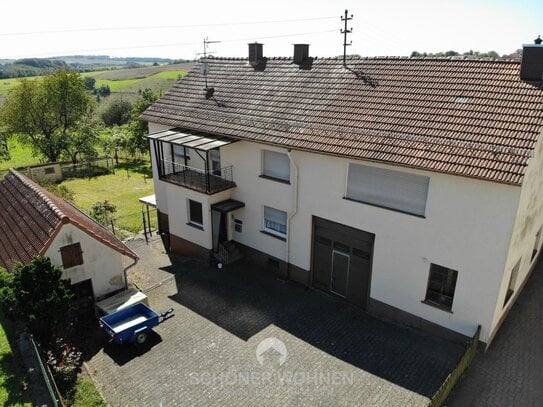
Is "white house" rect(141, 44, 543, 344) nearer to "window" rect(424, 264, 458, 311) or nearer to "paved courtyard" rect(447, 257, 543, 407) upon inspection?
"window" rect(424, 264, 458, 311)

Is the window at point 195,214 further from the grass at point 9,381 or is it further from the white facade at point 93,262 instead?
the grass at point 9,381

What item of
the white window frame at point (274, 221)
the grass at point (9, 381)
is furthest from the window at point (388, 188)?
the grass at point (9, 381)

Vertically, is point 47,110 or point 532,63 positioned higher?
point 532,63

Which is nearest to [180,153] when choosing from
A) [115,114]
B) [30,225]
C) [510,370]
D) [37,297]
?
[30,225]

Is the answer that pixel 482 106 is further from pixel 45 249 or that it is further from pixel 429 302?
pixel 45 249

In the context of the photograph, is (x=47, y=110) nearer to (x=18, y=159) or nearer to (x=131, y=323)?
(x=18, y=159)

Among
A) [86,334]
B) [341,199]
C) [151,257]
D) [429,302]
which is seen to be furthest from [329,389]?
[151,257]

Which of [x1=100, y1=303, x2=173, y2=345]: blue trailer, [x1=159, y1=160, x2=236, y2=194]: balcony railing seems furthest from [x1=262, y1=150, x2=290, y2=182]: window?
[x1=100, y1=303, x2=173, y2=345]: blue trailer
